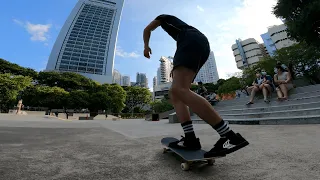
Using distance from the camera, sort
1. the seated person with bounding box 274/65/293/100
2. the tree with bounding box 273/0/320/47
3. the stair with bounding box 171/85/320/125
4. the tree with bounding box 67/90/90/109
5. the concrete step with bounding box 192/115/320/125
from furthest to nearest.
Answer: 1. the tree with bounding box 67/90/90/109
2. the tree with bounding box 273/0/320/47
3. the seated person with bounding box 274/65/293/100
4. the stair with bounding box 171/85/320/125
5. the concrete step with bounding box 192/115/320/125

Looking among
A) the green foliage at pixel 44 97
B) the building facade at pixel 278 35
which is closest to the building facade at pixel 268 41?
the building facade at pixel 278 35

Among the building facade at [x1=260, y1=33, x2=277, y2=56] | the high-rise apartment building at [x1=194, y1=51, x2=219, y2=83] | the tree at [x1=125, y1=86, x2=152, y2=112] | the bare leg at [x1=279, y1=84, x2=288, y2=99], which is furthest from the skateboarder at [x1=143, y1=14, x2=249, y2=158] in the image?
the high-rise apartment building at [x1=194, y1=51, x2=219, y2=83]

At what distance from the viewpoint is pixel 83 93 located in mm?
50281

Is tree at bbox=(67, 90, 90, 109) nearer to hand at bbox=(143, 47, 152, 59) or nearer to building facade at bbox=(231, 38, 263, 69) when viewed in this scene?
hand at bbox=(143, 47, 152, 59)

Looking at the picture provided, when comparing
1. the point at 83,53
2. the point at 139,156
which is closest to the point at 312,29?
the point at 139,156

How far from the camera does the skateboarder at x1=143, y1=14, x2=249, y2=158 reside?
1631 millimetres

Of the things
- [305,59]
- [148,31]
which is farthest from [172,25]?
[305,59]

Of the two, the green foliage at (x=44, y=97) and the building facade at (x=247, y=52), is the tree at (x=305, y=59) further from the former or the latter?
the building facade at (x=247, y=52)

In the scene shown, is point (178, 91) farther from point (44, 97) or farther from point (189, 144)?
point (44, 97)

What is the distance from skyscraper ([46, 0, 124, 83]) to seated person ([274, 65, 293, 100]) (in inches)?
4069

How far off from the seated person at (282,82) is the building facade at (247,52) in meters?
101

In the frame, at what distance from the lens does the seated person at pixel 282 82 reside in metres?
7.08

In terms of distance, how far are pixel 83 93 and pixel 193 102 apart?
174 feet

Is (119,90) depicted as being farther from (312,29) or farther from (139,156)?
(139,156)
